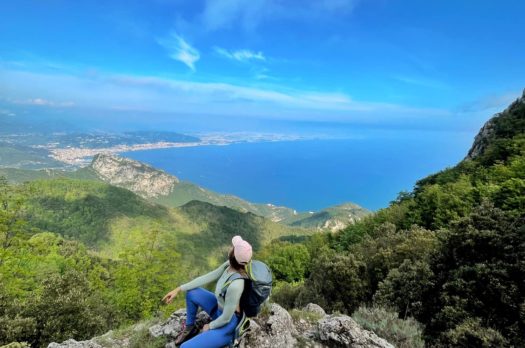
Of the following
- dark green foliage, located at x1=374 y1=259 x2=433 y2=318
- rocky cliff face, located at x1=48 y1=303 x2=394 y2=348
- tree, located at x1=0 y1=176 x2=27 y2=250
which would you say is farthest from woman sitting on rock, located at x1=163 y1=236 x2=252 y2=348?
tree, located at x1=0 y1=176 x2=27 y2=250

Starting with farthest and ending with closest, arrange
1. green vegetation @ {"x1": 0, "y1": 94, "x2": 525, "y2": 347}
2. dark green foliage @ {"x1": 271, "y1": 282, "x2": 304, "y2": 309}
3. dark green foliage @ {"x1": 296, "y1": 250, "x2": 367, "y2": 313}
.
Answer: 1. dark green foliage @ {"x1": 271, "y1": 282, "x2": 304, "y2": 309}
2. dark green foliage @ {"x1": 296, "y1": 250, "x2": 367, "y2": 313}
3. green vegetation @ {"x1": 0, "y1": 94, "x2": 525, "y2": 347}

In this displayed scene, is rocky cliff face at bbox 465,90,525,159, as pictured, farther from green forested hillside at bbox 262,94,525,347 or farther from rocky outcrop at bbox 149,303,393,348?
rocky outcrop at bbox 149,303,393,348

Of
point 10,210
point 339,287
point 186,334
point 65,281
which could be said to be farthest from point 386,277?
point 10,210

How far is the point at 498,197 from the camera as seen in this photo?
18656mm

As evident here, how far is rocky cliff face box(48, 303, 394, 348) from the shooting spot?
21.2 feet

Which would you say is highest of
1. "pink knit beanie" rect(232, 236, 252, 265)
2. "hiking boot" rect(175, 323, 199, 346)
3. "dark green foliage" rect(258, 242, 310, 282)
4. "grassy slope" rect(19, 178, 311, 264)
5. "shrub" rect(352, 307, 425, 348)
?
"pink knit beanie" rect(232, 236, 252, 265)

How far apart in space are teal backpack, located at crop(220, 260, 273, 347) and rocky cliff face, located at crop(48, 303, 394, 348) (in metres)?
1.71

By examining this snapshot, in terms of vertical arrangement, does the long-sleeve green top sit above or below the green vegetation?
above

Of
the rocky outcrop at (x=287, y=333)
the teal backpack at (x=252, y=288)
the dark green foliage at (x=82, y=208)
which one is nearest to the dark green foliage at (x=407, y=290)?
the rocky outcrop at (x=287, y=333)

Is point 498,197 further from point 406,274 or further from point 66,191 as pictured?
point 66,191

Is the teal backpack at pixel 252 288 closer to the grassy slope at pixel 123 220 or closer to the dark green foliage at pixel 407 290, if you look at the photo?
the dark green foliage at pixel 407 290

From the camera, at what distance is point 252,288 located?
480 centimetres

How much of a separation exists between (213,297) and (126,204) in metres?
172

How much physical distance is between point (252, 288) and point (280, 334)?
8.82 feet
